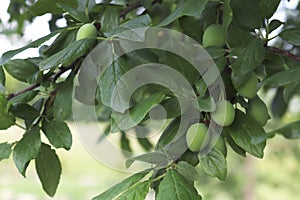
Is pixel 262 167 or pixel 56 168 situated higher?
pixel 56 168

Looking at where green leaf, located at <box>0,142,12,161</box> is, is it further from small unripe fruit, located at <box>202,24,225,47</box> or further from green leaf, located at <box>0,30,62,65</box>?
small unripe fruit, located at <box>202,24,225,47</box>

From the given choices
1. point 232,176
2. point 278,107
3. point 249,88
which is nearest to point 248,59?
point 249,88

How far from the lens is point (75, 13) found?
1.87 feet

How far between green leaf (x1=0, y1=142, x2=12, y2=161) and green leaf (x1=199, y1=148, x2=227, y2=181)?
0.76ft

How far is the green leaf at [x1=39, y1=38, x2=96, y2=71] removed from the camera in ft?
1.68

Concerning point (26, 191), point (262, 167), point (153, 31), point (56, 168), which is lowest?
point (26, 191)

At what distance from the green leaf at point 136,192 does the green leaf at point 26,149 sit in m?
0.12

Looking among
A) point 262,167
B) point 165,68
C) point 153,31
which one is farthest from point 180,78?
point 262,167

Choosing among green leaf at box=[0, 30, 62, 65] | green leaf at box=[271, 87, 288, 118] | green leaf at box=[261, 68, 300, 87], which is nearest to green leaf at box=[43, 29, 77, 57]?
green leaf at box=[0, 30, 62, 65]

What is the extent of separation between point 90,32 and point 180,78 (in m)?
0.11

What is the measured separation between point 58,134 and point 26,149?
42mm

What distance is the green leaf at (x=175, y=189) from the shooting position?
488mm

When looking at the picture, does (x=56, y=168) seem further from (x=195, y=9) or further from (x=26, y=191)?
(x=26, y=191)

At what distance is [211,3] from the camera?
66 centimetres
